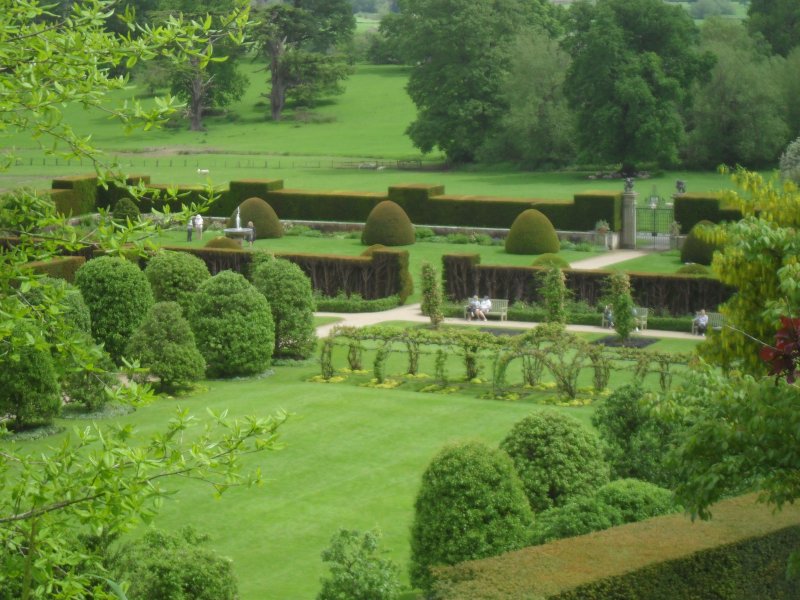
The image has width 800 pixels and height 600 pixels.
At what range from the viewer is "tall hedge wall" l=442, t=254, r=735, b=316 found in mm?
30062

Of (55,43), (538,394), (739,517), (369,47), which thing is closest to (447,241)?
(538,394)

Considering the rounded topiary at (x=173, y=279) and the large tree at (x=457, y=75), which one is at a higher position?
the large tree at (x=457, y=75)

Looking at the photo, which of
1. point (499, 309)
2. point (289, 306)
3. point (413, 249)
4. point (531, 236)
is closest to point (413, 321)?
point (499, 309)

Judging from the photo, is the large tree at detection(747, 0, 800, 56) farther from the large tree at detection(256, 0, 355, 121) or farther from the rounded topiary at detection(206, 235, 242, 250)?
the rounded topiary at detection(206, 235, 242, 250)

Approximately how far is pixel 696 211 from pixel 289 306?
20355 mm

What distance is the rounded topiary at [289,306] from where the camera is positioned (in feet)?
83.4

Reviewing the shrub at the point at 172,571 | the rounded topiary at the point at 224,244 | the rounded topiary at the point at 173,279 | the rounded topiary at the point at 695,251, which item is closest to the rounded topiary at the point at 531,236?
the rounded topiary at the point at 695,251

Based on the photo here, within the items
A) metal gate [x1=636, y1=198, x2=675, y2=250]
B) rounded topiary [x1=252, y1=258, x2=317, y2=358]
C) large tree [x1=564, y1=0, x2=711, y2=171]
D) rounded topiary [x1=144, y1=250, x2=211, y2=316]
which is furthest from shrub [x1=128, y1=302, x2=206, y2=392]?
large tree [x1=564, y1=0, x2=711, y2=171]

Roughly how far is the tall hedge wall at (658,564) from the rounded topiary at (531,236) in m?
29.0

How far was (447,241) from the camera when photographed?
143ft

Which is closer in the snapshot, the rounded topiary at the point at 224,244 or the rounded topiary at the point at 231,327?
the rounded topiary at the point at 231,327

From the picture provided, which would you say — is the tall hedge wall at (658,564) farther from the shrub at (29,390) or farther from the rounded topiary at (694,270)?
the rounded topiary at (694,270)

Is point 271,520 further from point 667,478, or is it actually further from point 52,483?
point 52,483

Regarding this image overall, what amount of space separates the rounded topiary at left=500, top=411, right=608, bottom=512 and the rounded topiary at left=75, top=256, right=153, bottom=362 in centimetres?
1214
